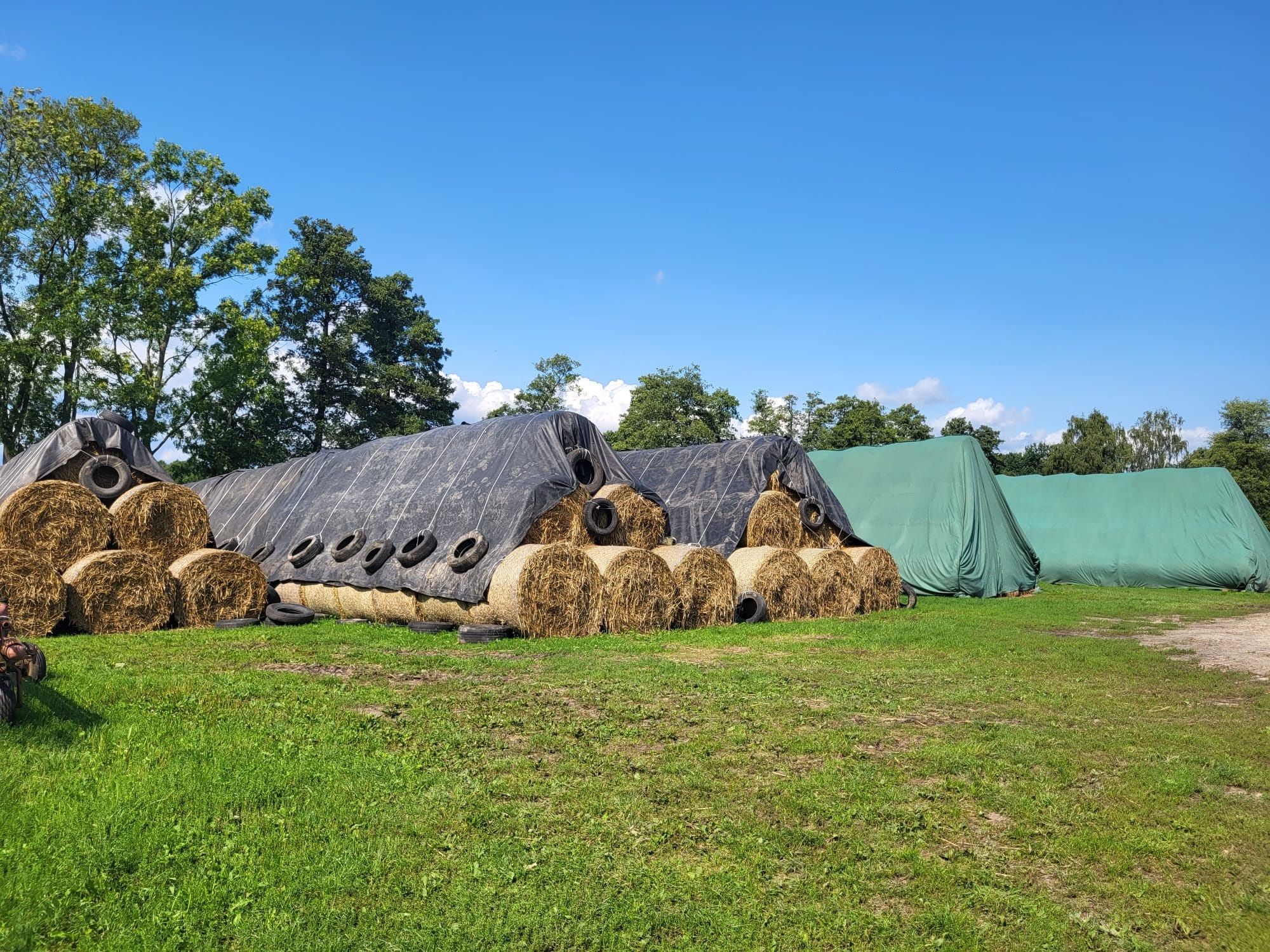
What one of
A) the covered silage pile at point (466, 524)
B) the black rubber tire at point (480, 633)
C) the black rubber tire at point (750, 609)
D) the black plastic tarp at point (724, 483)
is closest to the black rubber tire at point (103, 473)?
the covered silage pile at point (466, 524)

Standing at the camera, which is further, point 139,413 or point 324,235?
point 324,235

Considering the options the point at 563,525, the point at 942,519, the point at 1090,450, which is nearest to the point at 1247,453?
the point at 1090,450

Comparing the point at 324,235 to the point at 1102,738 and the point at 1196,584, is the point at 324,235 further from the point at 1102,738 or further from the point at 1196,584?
the point at 1102,738

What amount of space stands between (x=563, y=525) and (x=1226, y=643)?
11.5 m

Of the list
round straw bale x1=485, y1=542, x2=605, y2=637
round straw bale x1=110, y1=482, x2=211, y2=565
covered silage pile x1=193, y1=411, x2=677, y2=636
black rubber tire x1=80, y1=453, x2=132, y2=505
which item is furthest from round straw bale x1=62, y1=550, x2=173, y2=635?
round straw bale x1=485, y1=542, x2=605, y2=637

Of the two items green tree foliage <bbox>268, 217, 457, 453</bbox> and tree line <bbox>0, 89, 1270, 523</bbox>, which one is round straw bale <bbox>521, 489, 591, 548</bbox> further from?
green tree foliage <bbox>268, 217, 457, 453</bbox>

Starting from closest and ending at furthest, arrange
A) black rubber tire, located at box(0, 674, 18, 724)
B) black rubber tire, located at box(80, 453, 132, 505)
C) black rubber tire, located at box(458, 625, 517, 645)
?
black rubber tire, located at box(0, 674, 18, 724) < black rubber tire, located at box(458, 625, 517, 645) < black rubber tire, located at box(80, 453, 132, 505)

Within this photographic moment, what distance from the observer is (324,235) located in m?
52.5

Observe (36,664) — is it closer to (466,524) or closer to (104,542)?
(104,542)

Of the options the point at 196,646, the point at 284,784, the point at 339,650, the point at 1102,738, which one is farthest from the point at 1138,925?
the point at 196,646

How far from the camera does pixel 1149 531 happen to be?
33.5m

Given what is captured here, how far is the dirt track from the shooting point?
12281 mm

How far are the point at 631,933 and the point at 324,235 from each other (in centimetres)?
5426

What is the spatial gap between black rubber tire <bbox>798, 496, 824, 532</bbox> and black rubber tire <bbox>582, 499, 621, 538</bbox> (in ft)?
19.7
